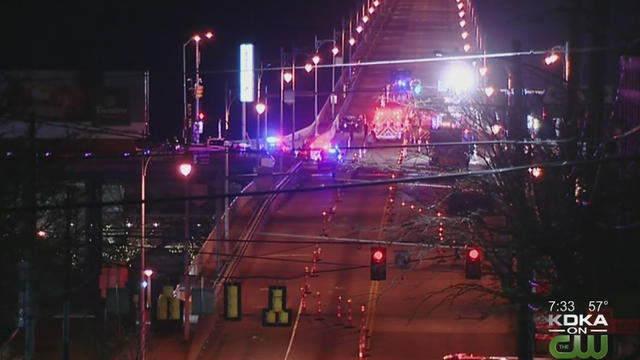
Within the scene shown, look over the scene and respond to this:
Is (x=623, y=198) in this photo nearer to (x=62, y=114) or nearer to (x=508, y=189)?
(x=508, y=189)

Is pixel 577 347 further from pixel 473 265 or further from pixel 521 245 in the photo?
pixel 473 265

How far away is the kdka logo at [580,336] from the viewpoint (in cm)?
1448

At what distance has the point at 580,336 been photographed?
1466cm

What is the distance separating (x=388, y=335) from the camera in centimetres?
2961

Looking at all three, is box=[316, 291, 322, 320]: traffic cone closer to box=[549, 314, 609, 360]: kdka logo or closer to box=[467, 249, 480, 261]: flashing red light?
box=[467, 249, 480, 261]: flashing red light

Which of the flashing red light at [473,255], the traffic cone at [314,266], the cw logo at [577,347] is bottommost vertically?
the traffic cone at [314,266]

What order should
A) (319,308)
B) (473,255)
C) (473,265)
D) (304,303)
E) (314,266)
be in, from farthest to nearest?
(314,266) < (304,303) < (319,308) < (473,255) < (473,265)

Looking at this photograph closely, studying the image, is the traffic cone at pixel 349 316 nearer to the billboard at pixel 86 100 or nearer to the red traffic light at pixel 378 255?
the red traffic light at pixel 378 255

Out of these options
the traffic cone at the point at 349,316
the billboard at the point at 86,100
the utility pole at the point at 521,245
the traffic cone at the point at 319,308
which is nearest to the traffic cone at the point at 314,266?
the traffic cone at the point at 319,308

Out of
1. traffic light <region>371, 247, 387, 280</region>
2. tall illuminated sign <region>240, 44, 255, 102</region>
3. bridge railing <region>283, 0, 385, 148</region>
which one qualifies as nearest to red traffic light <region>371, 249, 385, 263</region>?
traffic light <region>371, 247, 387, 280</region>

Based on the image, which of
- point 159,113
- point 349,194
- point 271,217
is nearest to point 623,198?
point 271,217

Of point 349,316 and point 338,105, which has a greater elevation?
point 338,105

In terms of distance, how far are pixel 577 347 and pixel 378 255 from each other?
31.6ft

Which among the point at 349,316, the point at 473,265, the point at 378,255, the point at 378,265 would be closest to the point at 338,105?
the point at 349,316
